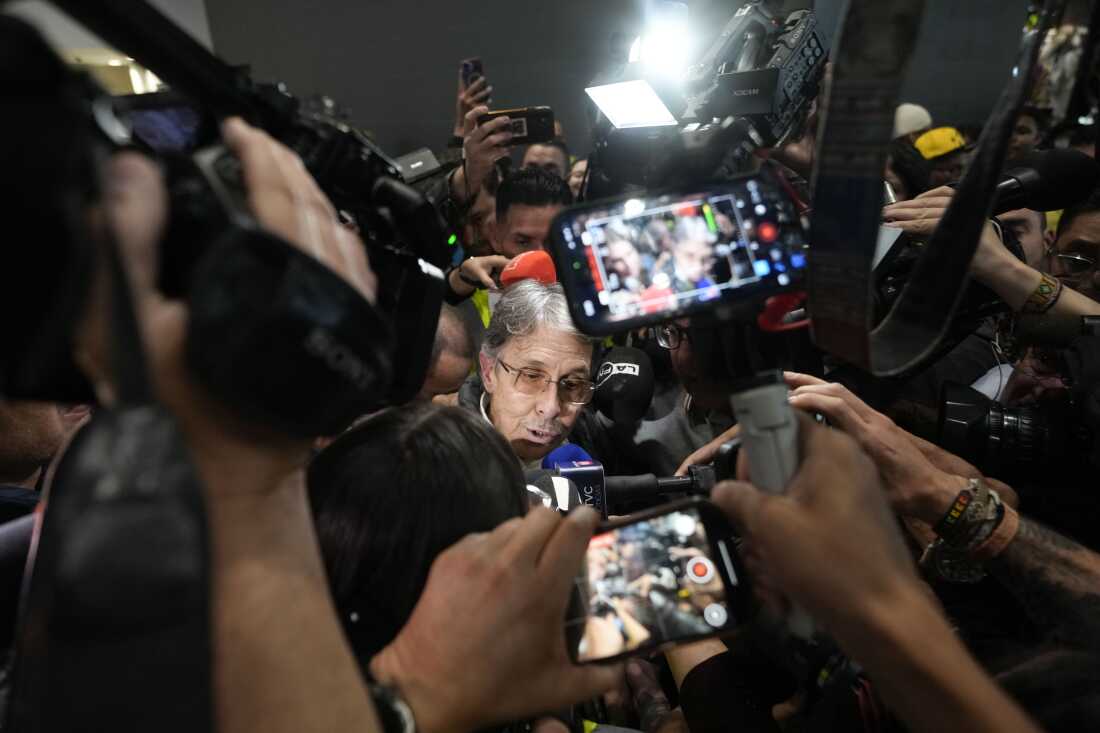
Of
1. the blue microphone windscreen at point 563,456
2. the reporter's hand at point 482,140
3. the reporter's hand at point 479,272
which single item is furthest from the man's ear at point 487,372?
the reporter's hand at point 482,140

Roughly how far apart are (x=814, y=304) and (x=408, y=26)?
557 cm

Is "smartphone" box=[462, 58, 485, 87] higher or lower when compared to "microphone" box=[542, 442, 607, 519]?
higher

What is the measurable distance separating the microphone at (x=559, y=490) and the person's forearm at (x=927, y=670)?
2.91 feet

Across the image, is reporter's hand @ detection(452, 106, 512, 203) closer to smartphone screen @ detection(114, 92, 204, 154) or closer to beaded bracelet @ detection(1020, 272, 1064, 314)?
beaded bracelet @ detection(1020, 272, 1064, 314)

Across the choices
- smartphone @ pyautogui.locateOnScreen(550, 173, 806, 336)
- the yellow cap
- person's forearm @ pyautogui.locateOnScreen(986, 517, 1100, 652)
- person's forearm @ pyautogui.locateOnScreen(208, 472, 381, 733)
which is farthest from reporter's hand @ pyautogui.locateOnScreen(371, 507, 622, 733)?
the yellow cap

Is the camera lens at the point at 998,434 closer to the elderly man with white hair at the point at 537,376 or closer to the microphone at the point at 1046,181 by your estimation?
the microphone at the point at 1046,181

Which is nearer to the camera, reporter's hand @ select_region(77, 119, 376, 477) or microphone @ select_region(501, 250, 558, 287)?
reporter's hand @ select_region(77, 119, 376, 477)

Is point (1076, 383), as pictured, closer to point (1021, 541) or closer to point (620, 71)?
point (1021, 541)

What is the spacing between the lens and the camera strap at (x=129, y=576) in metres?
0.42

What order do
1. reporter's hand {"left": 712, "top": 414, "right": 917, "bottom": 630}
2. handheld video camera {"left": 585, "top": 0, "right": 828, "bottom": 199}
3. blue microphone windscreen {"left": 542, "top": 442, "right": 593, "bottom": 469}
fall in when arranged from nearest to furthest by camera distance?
1. reporter's hand {"left": 712, "top": 414, "right": 917, "bottom": 630}
2. handheld video camera {"left": 585, "top": 0, "right": 828, "bottom": 199}
3. blue microphone windscreen {"left": 542, "top": 442, "right": 593, "bottom": 469}

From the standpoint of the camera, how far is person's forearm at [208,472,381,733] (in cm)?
55

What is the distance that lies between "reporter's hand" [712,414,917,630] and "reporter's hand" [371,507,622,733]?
8.4 inches

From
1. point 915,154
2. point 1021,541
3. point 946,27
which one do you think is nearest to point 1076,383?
point 1021,541

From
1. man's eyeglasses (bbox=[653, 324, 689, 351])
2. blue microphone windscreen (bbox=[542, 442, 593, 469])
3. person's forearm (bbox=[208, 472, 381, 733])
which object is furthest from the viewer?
blue microphone windscreen (bbox=[542, 442, 593, 469])
